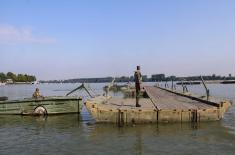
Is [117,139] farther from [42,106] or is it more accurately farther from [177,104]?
[42,106]

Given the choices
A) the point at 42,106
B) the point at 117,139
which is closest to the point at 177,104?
the point at 117,139

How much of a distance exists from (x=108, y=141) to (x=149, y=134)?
81.3 inches

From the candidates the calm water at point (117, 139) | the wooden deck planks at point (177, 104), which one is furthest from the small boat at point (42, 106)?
the wooden deck planks at point (177, 104)

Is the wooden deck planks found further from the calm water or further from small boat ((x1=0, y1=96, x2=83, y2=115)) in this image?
small boat ((x1=0, y1=96, x2=83, y2=115))

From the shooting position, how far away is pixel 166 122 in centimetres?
1861

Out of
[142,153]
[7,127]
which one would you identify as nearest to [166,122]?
[142,153]

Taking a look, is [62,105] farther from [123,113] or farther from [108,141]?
[108,141]

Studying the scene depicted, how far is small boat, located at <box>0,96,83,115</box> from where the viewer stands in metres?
24.9

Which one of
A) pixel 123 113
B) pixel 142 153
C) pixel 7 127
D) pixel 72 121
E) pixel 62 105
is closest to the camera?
pixel 142 153

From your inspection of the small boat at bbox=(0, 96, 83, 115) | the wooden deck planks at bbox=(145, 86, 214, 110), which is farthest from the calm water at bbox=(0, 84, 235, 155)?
the small boat at bbox=(0, 96, 83, 115)

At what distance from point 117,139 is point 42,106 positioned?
1056 centimetres

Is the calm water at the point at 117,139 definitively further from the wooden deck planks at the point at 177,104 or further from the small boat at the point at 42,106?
the small boat at the point at 42,106

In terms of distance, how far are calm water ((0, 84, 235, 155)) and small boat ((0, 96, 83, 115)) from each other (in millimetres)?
3693

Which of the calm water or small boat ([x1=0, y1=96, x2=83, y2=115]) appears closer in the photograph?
the calm water
